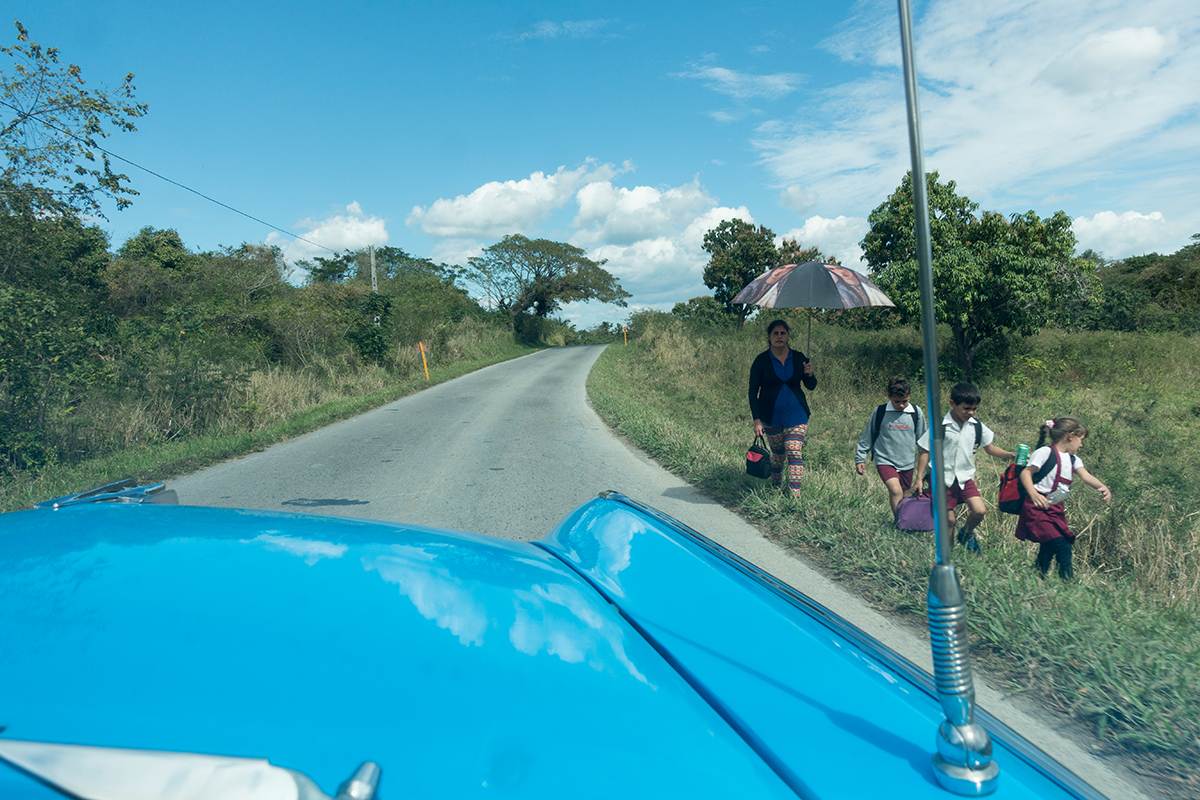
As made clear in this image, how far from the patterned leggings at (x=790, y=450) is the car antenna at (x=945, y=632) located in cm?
563

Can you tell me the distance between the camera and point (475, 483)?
8211mm

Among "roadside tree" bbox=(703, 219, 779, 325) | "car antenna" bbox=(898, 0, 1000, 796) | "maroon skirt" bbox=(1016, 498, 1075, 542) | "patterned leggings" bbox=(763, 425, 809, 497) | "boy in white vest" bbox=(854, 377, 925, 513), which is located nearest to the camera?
"car antenna" bbox=(898, 0, 1000, 796)

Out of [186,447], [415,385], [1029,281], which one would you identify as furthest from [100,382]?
[1029,281]

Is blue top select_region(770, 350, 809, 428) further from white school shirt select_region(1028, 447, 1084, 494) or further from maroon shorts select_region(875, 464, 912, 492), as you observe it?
white school shirt select_region(1028, 447, 1084, 494)

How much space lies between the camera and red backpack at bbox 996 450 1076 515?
521cm

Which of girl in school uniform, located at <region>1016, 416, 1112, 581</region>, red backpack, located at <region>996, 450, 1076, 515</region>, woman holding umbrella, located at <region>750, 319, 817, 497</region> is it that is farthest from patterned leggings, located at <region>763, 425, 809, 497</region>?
girl in school uniform, located at <region>1016, 416, 1112, 581</region>

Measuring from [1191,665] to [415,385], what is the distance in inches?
752

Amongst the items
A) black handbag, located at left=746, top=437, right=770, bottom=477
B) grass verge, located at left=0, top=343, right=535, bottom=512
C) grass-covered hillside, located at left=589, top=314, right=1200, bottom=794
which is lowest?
grass-covered hillside, located at left=589, top=314, right=1200, bottom=794

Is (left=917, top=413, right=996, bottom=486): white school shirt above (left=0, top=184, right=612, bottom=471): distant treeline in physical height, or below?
below

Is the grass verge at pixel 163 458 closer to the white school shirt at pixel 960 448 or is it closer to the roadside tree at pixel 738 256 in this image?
the white school shirt at pixel 960 448

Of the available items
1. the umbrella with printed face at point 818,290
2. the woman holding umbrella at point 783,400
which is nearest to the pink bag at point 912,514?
the woman holding umbrella at point 783,400

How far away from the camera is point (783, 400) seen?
684 cm

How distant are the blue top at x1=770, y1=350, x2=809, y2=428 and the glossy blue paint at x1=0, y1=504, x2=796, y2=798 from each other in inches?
215

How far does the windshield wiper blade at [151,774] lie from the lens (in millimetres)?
813
